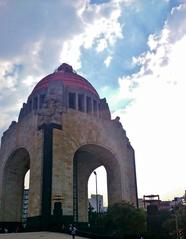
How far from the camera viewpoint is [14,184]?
118ft

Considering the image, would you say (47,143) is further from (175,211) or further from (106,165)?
(175,211)

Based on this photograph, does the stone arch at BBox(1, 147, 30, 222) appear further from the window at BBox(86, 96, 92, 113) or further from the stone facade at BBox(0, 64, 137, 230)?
the window at BBox(86, 96, 92, 113)

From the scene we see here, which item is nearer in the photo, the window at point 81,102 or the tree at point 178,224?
the tree at point 178,224

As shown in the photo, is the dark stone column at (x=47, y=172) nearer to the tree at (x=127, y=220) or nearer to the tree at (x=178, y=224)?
the tree at (x=127, y=220)

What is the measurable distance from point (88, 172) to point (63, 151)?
10.6m

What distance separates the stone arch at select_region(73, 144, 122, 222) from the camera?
34844 mm

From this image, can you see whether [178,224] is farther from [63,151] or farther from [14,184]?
[14,184]

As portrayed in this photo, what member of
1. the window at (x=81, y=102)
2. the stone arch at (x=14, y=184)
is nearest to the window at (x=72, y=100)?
the window at (x=81, y=102)

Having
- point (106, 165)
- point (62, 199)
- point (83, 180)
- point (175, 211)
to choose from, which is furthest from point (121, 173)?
point (175, 211)

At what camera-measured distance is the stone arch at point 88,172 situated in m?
34.8

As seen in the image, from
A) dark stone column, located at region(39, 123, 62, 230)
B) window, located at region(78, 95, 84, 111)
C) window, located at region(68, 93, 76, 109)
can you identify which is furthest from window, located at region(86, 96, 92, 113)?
dark stone column, located at region(39, 123, 62, 230)

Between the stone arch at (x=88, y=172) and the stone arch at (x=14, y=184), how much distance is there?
610 cm

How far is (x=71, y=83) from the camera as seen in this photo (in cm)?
3662

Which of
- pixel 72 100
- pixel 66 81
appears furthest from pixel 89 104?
pixel 66 81
